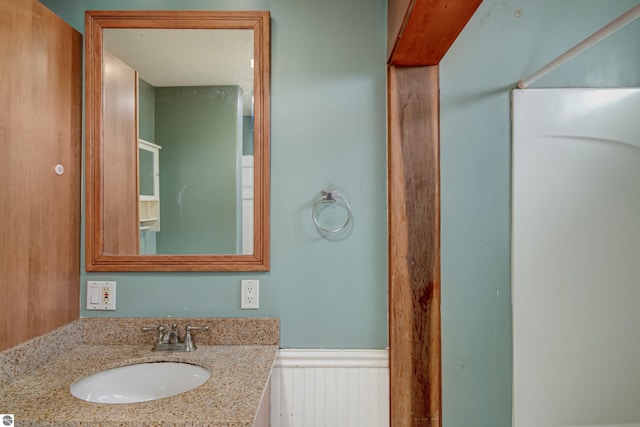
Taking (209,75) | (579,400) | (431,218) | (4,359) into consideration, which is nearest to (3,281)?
(4,359)

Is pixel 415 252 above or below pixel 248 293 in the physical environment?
above

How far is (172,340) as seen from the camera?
Answer: 5.01 feet

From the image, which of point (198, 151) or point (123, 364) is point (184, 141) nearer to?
point (198, 151)

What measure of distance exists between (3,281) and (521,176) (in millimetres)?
1885

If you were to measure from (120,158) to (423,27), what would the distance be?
4.03 feet

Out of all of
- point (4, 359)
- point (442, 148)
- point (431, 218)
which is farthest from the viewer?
point (442, 148)

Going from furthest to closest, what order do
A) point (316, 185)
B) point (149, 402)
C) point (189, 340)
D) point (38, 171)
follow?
point (316, 185) < point (189, 340) < point (38, 171) < point (149, 402)

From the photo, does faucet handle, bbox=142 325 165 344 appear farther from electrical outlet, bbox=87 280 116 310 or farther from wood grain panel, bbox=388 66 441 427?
wood grain panel, bbox=388 66 441 427

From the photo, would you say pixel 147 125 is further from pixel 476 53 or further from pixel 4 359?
pixel 476 53

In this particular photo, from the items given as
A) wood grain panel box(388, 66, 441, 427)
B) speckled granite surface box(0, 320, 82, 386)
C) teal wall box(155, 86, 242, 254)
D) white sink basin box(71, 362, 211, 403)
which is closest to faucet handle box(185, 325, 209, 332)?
white sink basin box(71, 362, 211, 403)

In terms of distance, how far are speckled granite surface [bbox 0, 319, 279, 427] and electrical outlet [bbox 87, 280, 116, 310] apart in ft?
0.18

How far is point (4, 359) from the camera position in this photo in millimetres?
1198

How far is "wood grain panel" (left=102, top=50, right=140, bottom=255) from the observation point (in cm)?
160

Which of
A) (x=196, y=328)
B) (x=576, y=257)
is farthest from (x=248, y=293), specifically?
(x=576, y=257)
